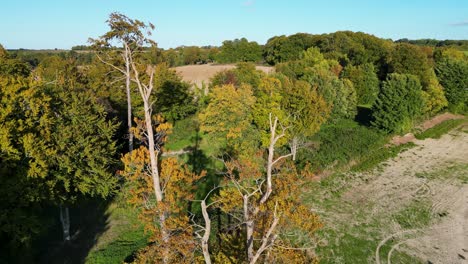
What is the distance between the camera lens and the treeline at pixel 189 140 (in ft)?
43.6

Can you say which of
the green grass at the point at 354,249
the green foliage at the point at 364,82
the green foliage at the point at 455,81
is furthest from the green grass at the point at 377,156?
the green foliage at the point at 364,82

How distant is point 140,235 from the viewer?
65.9 feet

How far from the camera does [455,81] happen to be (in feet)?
159

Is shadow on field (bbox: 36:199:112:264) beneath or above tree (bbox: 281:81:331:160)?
beneath

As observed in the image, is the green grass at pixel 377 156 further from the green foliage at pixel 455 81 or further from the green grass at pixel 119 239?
the green grass at pixel 119 239

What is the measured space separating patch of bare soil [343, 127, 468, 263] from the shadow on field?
1701 centimetres

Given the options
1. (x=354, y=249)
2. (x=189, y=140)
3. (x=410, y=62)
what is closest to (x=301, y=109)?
(x=354, y=249)

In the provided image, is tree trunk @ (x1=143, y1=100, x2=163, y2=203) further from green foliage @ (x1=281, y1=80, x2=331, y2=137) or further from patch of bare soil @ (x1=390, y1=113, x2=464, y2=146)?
patch of bare soil @ (x1=390, y1=113, x2=464, y2=146)

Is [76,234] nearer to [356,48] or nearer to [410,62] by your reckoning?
[410,62]

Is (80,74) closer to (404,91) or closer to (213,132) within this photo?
(213,132)

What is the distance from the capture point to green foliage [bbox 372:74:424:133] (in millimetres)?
37406

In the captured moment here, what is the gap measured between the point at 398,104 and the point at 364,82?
20.5 meters

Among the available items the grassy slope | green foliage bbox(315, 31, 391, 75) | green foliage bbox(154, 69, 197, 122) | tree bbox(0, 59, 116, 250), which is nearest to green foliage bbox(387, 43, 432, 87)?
green foliage bbox(315, 31, 391, 75)

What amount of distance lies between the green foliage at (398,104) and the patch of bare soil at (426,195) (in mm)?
3307
